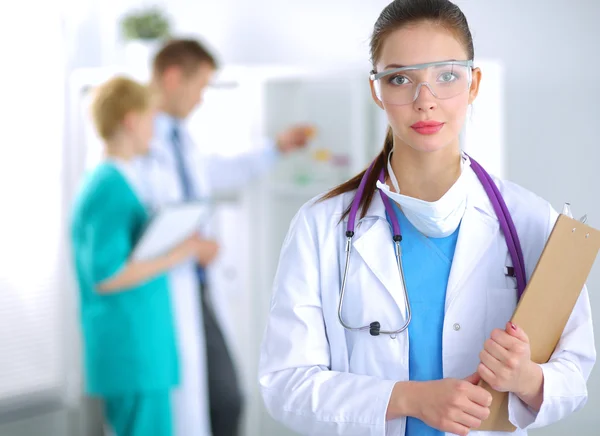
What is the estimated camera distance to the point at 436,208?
971 mm

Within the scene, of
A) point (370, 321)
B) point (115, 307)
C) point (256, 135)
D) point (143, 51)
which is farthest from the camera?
point (143, 51)

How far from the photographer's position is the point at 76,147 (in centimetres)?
294

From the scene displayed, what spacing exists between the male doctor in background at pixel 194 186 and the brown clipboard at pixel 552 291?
5.66ft

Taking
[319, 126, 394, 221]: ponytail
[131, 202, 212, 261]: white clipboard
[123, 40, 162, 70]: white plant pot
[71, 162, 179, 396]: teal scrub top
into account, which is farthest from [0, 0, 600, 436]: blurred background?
[319, 126, 394, 221]: ponytail

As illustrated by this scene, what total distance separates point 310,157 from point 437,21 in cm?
173

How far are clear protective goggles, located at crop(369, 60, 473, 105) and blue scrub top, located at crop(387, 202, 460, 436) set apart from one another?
0.20 m

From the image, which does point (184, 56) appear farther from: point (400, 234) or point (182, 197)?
point (400, 234)

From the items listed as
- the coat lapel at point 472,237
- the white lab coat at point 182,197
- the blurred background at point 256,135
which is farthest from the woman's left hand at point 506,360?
the white lab coat at point 182,197

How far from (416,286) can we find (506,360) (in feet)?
0.57

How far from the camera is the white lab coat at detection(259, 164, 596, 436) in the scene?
948 millimetres

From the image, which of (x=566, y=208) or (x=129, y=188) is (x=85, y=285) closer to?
(x=129, y=188)

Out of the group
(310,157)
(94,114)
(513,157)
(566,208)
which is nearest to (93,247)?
(94,114)

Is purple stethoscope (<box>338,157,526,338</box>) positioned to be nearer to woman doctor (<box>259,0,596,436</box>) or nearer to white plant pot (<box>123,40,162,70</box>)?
woman doctor (<box>259,0,596,436</box>)

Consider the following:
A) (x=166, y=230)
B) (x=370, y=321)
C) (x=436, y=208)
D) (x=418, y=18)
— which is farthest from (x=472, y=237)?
(x=166, y=230)
